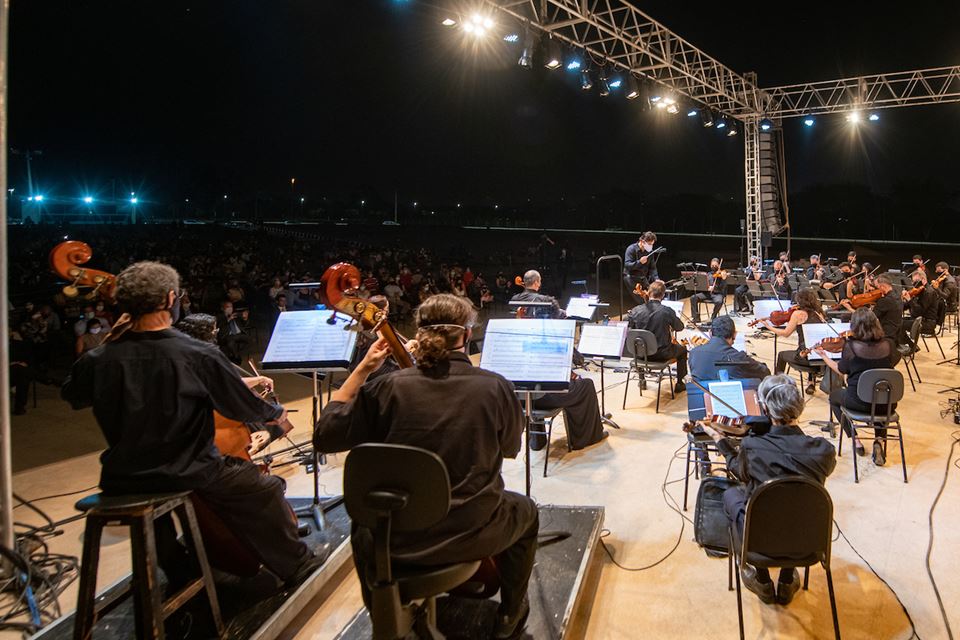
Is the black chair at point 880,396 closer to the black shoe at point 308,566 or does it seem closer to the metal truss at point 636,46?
the black shoe at point 308,566

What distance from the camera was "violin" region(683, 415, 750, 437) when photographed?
10.4 feet

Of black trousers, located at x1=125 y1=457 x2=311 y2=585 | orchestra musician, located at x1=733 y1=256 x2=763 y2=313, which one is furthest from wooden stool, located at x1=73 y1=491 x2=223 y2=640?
orchestra musician, located at x1=733 y1=256 x2=763 y2=313

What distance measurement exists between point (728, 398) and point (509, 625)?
7.72ft

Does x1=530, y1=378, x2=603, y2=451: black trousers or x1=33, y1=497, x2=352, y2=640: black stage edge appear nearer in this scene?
x1=33, y1=497, x2=352, y2=640: black stage edge

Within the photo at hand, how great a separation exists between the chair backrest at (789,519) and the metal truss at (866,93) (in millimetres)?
16645

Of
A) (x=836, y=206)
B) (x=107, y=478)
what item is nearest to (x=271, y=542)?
(x=107, y=478)

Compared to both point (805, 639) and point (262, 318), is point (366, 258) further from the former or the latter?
point (805, 639)

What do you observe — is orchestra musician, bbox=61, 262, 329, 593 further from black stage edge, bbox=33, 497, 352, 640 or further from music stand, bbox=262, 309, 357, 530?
music stand, bbox=262, 309, 357, 530

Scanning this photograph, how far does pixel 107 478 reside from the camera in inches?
94.0

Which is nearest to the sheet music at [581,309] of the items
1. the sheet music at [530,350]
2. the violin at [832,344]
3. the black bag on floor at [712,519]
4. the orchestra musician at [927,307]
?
the violin at [832,344]

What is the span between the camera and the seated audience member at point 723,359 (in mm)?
4977

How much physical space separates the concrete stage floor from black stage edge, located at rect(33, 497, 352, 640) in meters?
0.26

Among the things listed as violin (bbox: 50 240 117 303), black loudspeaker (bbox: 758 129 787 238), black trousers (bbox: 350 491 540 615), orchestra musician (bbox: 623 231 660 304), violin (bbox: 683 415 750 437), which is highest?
black loudspeaker (bbox: 758 129 787 238)

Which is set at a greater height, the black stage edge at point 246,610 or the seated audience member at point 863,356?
the seated audience member at point 863,356
